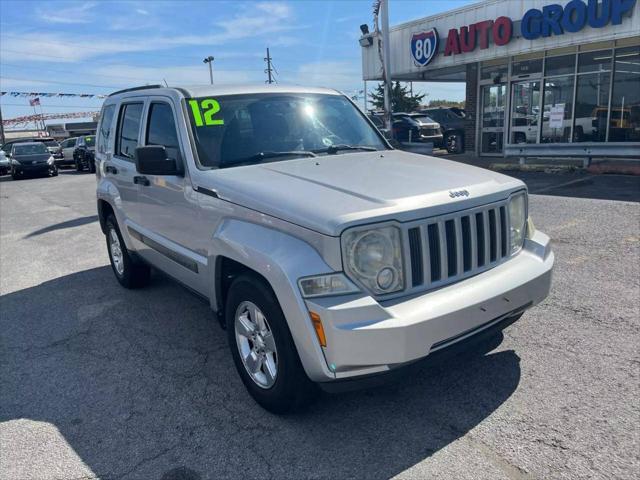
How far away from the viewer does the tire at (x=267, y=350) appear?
288 centimetres

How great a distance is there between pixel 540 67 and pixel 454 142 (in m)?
4.89

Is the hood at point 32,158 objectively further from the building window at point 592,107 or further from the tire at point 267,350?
the tire at point 267,350

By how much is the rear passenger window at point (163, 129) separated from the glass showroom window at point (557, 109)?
13288 mm

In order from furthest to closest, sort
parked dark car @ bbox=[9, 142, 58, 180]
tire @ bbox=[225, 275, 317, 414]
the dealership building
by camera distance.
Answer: parked dark car @ bbox=[9, 142, 58, 180]
the dealership building
tire @ bbox=[225, 275, 317, 414]

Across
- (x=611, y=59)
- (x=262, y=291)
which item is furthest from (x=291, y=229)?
(x=611, y=59)

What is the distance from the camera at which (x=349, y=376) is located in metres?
2.66

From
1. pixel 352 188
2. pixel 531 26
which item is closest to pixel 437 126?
pixel 531 26

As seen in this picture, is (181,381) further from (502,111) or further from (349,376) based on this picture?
(502,111)

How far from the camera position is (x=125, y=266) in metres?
5.69

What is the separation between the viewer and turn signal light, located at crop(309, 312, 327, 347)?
258 centimetres

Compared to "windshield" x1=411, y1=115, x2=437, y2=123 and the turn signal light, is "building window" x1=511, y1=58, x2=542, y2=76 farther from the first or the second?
the turn signal light

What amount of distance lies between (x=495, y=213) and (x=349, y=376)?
1397 mm

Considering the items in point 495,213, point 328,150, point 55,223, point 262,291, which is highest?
point 328,150

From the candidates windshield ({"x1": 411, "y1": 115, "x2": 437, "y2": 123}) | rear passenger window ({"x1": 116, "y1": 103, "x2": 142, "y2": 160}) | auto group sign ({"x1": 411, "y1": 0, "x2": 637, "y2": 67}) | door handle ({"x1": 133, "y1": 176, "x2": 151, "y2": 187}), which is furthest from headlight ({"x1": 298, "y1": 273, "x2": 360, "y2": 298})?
windshield ({"x1": 411, "y1": 115, "x2": 437, "y2": 123})
